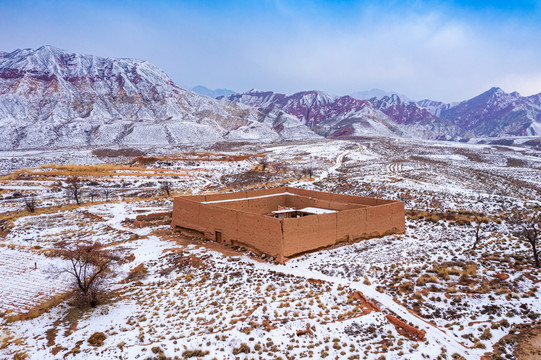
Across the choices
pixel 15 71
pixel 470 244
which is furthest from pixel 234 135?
pixel 470 244

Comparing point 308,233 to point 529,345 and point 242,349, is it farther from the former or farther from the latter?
point 529,345

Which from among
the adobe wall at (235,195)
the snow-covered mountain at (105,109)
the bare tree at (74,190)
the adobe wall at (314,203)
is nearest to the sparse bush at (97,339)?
the adobe wall at (235,195)

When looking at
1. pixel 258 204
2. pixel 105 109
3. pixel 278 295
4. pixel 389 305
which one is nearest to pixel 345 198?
pixel 258 204

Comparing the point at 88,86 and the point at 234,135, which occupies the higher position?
the point at 88,86

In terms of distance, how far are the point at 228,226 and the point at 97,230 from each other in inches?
450

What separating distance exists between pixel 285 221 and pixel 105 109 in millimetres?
143621

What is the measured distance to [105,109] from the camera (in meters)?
136

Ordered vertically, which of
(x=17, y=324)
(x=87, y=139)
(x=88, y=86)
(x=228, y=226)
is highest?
(x=88, y=86)

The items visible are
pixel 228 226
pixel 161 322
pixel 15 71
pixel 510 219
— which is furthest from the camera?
pixel 15 71

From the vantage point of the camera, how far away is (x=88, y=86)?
144m

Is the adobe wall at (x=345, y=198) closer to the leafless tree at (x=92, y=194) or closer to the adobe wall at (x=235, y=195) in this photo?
the adobe wall at (x=235, y=195)

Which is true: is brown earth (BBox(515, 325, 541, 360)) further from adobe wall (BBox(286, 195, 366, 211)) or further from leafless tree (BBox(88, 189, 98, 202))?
leafless tree (BBox(88, 189, 98, 202))

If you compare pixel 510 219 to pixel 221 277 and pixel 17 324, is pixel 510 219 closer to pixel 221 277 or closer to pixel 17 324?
pixel 221 277

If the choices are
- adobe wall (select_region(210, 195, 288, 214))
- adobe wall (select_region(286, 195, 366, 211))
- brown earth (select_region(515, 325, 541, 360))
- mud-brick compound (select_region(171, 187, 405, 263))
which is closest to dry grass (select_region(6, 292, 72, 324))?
mud-brick compound (select_region(171, 187, 405, 263))
